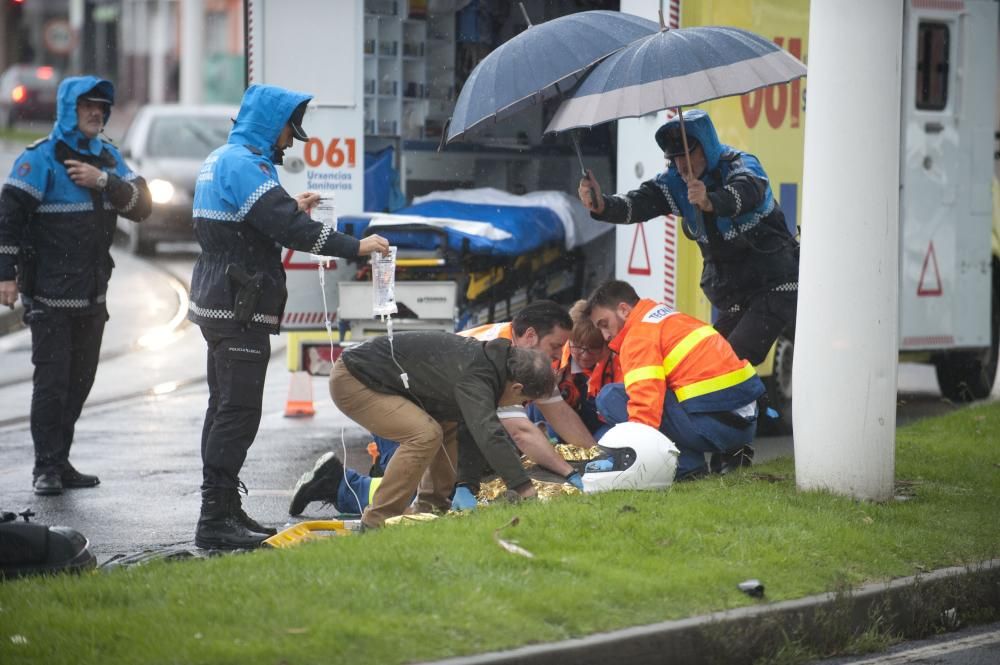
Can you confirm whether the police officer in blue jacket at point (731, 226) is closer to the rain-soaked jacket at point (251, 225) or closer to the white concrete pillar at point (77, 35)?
the rain-soaked jacket at point (251, 225)

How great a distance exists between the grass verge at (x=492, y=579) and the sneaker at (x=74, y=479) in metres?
2.95

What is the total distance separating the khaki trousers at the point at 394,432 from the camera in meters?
6.79

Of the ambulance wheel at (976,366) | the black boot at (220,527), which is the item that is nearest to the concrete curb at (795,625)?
the black boot at (220,527)

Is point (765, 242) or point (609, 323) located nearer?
point (609, 323)

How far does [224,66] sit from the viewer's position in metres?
45.8

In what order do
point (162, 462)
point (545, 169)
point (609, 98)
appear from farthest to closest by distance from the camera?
point (545, 169) → point (162, 462) → point (609, 98)

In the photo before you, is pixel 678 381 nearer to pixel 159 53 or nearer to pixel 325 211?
pixel 325 211

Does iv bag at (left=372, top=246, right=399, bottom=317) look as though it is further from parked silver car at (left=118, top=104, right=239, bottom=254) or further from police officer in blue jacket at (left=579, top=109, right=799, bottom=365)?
parked silver car at (left=118, top=104, right=239, bottom=254)

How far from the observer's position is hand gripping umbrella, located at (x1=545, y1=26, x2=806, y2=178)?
23.5ft

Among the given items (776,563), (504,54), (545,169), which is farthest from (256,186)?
(545,169)

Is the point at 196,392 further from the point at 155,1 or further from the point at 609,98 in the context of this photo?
the point at 155,1

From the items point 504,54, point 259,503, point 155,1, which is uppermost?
point 155,1

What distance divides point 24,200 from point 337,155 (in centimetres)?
223

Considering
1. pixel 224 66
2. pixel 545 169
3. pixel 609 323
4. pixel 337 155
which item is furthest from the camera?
pixel 224 66
